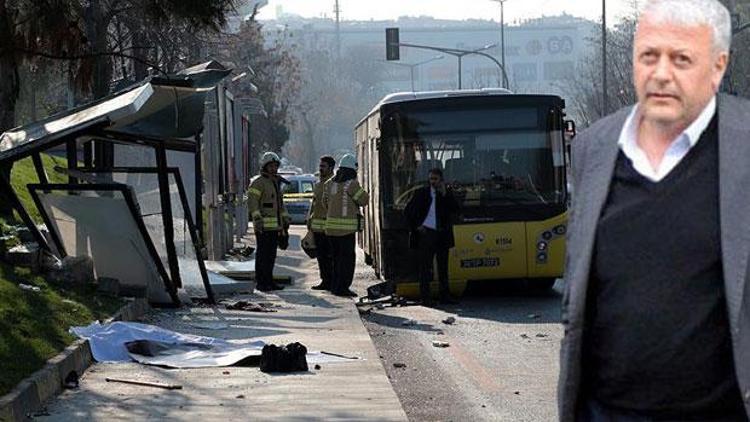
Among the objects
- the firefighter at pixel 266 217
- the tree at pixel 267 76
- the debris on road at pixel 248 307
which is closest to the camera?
the debris on road at pixel 248 307

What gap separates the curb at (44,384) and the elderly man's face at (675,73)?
19.9ft

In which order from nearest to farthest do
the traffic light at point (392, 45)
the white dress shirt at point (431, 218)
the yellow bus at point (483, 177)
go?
1. the white dress shirt at point (431, 218)
2. the yellow bus at point (483, 177)
3. the traffic light at point (392, 45)

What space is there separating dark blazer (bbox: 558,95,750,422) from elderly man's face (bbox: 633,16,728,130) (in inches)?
3.5

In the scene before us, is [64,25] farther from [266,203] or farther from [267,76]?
[267,76]

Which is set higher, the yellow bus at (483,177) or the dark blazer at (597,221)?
the dark blazer at (597,221)

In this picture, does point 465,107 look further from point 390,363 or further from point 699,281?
point 699,281

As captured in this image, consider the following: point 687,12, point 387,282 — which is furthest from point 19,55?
point 687,12

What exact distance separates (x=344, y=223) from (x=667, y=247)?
18.5 m

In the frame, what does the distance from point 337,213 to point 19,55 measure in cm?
853

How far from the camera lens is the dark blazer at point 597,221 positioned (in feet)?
12.6

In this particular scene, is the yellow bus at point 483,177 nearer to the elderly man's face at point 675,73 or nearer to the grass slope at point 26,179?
the grass slope at point 26,179

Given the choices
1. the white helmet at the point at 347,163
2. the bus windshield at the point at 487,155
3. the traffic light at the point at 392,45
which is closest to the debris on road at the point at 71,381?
the bus windshield at the point at 487,155

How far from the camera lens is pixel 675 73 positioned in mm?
3992

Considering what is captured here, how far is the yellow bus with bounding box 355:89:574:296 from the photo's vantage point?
2147cm
